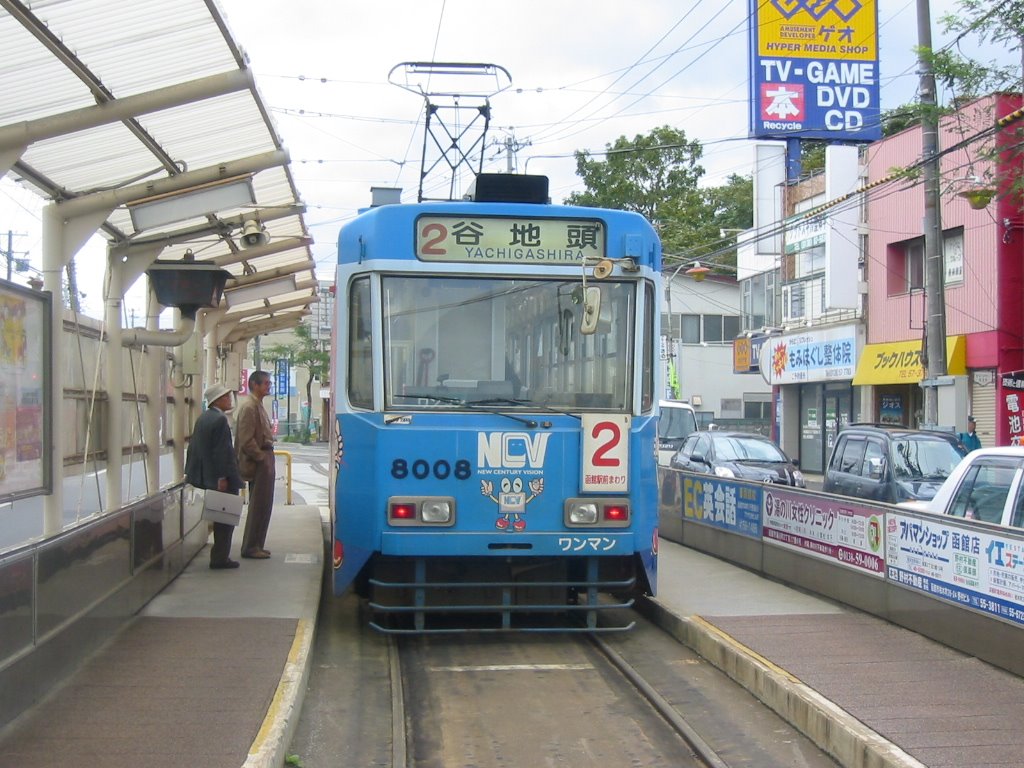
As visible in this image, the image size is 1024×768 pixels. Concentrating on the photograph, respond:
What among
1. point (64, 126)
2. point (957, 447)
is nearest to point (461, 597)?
point (64, 126)

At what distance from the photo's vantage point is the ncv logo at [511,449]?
8406 millimetres

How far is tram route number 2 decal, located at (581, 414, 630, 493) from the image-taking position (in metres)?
8.54

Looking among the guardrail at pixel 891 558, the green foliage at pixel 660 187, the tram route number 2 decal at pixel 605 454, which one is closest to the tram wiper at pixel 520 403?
the tram route number 2 decal at pixel 605 454

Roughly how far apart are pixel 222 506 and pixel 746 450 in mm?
12256

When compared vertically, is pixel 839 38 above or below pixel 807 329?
above

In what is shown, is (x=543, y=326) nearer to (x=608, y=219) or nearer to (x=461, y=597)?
(x=608, y=219)

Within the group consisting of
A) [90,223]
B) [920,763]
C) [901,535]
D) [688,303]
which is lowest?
[920,763]

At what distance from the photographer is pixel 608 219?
8.93m

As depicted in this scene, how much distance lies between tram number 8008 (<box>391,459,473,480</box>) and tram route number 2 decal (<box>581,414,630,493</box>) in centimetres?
90

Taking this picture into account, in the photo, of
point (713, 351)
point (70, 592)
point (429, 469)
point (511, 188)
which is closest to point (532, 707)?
point (429, 469)

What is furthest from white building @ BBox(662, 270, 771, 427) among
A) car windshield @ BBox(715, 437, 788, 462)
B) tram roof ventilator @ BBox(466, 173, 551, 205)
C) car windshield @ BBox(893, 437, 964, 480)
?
tram roof ventilator @ BBox(466, 173, 551, 205)

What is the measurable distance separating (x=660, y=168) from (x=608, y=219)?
42692 millimetres

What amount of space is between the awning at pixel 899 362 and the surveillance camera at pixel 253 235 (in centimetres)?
1923

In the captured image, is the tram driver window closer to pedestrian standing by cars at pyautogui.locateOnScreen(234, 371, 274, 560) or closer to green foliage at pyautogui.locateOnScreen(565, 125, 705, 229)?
pedestrian standing by cars at pyautogui.locateOnScreen(234, 371, 274, 560)
